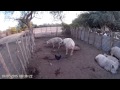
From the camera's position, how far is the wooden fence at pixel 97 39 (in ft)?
27.9

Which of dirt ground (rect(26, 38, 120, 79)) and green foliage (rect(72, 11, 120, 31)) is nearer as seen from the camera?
dirt ground (rect(26, 38, 120, 79))

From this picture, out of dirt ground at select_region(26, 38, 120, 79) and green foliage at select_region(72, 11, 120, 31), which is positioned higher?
green foliage at select_region(72, 11, 120, 31)

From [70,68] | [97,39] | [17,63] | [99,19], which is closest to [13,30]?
[99,19]

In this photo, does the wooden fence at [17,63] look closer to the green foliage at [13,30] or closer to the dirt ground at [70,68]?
the dirt ground at [70,68]

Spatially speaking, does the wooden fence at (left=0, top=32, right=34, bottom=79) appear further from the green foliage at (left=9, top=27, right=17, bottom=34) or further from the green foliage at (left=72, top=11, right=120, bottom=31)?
the green foliage at (left=9, top=27, right=17, bottom=34)

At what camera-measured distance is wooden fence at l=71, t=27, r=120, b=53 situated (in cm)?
850

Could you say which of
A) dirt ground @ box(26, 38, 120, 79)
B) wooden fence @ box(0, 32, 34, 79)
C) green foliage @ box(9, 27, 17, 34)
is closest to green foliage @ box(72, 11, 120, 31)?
green foliage @ box(9, 27, 17, 34)

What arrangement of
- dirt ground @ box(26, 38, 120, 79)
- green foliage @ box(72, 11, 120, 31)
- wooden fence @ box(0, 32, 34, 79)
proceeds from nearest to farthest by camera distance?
wooden fence @ box(0, 32, 34, 79)
dirt ground @ box(26, 38, 120, 79)
green foliage @ box(72, 11, 120, 31)

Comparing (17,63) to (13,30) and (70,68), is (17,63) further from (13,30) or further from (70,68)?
(13,30)

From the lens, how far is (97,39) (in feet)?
32.8

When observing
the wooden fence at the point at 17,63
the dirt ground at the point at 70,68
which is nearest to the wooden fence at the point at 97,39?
the dirt ground at the point at 70,68
